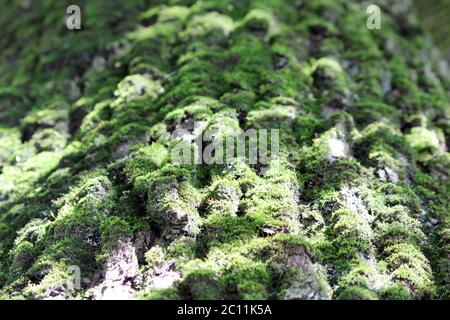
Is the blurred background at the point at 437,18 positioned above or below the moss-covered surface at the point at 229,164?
above

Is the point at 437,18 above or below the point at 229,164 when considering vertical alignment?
above

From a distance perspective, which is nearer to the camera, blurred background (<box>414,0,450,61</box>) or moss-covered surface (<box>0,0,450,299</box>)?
moss-covered surface (<box>0,0,450,299</box>)

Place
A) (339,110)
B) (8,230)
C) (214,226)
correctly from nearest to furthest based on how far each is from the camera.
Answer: (214,226) → (8,230) → (339,110)

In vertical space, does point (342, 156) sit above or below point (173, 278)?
above

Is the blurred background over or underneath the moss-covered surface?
over

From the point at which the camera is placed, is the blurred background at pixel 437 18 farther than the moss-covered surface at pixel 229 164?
Yes

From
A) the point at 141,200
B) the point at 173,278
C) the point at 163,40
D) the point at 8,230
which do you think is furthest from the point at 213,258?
the point at 163,40

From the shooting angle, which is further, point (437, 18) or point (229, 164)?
point (437, 18)

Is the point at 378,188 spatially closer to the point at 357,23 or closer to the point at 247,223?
the point at 247,223
